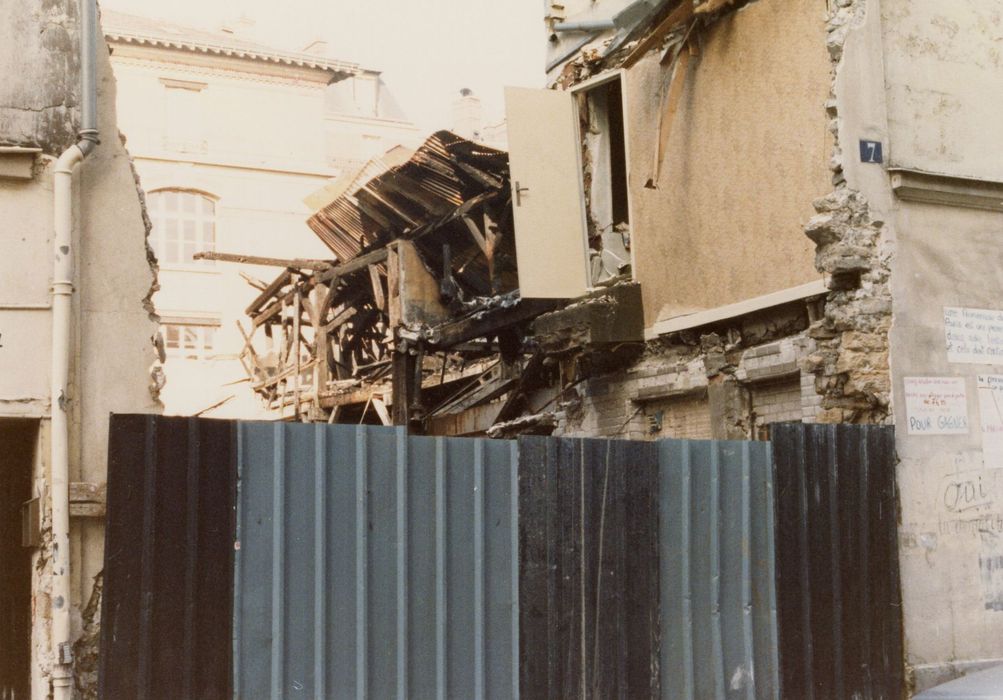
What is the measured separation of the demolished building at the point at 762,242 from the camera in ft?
27.3

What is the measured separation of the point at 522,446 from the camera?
6852 mm

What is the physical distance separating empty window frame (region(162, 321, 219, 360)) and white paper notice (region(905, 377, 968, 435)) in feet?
87.6

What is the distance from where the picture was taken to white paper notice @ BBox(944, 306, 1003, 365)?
8.54 meters

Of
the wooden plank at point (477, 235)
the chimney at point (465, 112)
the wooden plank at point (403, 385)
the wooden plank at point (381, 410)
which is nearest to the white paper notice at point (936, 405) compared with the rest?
the wooden plank at point (477, 235)

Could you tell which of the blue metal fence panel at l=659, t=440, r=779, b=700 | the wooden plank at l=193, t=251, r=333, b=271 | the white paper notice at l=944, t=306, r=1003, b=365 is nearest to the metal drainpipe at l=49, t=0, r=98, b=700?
the blue metal fence panel at l=659, t=440, r=779, b=700

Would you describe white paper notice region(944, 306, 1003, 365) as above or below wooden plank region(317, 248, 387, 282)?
below

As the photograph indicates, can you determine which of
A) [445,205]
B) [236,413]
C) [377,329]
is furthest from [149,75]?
[445,205]

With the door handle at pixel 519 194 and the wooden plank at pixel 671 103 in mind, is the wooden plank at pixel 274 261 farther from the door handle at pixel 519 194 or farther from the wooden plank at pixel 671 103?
the wooden plank at pixel 671 103

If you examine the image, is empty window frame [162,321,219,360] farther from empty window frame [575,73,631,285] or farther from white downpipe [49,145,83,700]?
white downpipe [49,145,83,700]

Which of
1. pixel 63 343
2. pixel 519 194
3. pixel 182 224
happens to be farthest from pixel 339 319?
pixel 182 224

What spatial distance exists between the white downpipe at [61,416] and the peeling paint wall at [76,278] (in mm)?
90

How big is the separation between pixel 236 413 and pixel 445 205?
15.4 meters

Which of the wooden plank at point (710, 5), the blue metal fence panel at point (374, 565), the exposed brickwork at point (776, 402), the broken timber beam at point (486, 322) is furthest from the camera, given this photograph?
the broken timber beam at point (486, 322)

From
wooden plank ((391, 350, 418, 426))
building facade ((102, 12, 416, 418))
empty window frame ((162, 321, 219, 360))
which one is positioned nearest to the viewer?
wooden plank ((391, 350, 418, 426))
